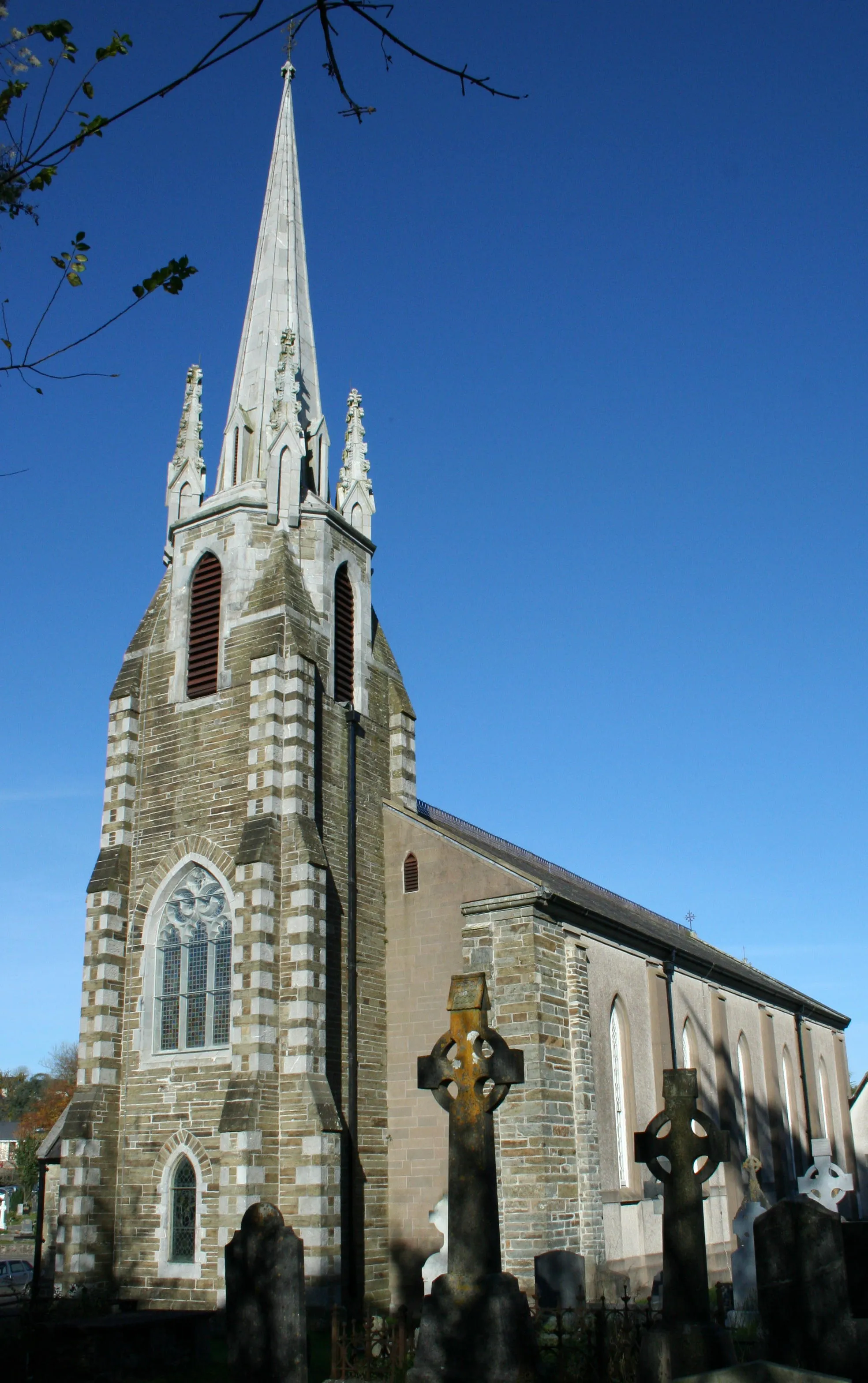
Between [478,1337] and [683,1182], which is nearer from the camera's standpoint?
[478,1337]

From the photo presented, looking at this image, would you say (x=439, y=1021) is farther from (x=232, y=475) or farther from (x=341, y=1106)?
(x=232, y=475)

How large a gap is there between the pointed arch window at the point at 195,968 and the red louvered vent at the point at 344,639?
16.4 feet

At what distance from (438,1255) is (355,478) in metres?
17.2

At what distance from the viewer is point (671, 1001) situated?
1097 inches

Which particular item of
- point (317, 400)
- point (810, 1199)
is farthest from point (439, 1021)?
point (317, 400)

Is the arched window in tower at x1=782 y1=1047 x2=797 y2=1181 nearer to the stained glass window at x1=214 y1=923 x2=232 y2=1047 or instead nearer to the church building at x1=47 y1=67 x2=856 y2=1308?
the church building at x1=47 y1=67 x2=856 y2=1308

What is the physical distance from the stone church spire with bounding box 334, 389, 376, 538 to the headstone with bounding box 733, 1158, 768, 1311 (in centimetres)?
1607

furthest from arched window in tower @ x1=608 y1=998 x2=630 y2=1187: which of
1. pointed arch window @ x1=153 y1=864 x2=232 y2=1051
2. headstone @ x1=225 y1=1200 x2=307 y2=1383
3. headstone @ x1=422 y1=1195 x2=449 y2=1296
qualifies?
headstone @ x1=225 y1=1200 x2=307 y2=1383

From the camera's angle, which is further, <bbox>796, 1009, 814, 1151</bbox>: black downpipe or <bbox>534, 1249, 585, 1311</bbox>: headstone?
<bbox>796, 1009, 814, 1151</bbox>: black downpipe

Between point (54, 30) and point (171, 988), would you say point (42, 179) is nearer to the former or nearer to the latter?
point (54, 30)

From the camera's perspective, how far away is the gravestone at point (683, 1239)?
1109 centimetres

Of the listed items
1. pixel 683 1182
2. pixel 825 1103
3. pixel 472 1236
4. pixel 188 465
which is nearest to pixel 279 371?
pixel 188 465

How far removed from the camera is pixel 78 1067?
22.0m

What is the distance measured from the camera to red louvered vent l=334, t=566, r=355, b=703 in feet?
82.3
